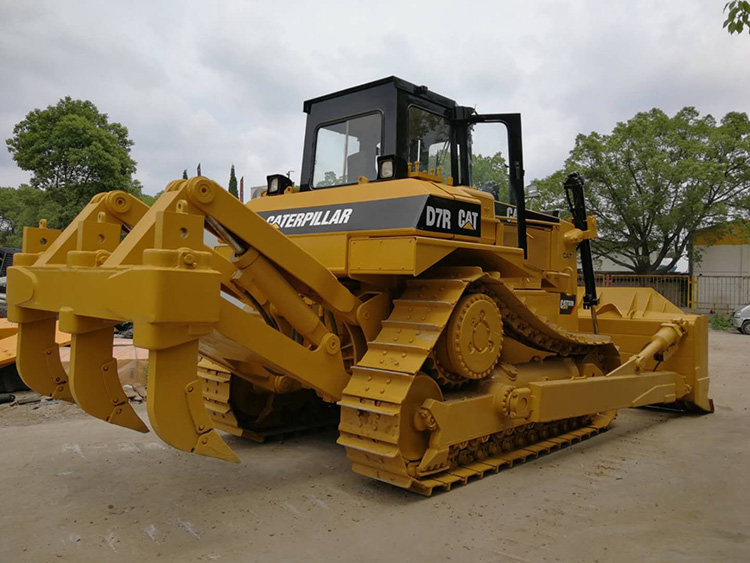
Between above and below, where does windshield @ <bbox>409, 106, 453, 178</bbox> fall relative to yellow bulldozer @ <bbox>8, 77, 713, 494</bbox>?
above

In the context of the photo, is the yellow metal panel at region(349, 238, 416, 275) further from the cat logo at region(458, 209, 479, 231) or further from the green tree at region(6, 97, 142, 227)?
the green tree at region(6, 97, 142, 227)

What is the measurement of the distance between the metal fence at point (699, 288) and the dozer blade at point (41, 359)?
22.6 meters

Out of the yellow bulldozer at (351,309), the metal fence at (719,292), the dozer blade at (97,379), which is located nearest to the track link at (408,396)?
the yellow bulldozer at (351,309)

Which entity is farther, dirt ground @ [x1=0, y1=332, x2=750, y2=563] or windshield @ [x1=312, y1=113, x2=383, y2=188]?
windshield @ [x1=312, y1=113, x2=383, y2=188]

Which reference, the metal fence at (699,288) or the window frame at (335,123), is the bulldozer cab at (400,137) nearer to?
the window frame at (335,123)

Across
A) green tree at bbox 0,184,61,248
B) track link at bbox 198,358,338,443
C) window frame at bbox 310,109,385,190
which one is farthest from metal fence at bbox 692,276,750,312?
green tree at bbox 0,184,61,248

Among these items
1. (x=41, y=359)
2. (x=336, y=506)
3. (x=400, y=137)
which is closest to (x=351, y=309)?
(x=336, y=506)

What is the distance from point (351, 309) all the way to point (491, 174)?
89.4 inches

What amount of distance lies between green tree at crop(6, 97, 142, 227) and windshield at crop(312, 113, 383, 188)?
19.3 m

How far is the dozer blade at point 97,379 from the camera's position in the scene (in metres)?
4.08

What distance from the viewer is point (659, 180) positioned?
1009 inches

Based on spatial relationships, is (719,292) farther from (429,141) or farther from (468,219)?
(468,219)

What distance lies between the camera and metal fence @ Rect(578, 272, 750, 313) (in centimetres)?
2467

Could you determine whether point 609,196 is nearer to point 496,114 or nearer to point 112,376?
point 496,114
